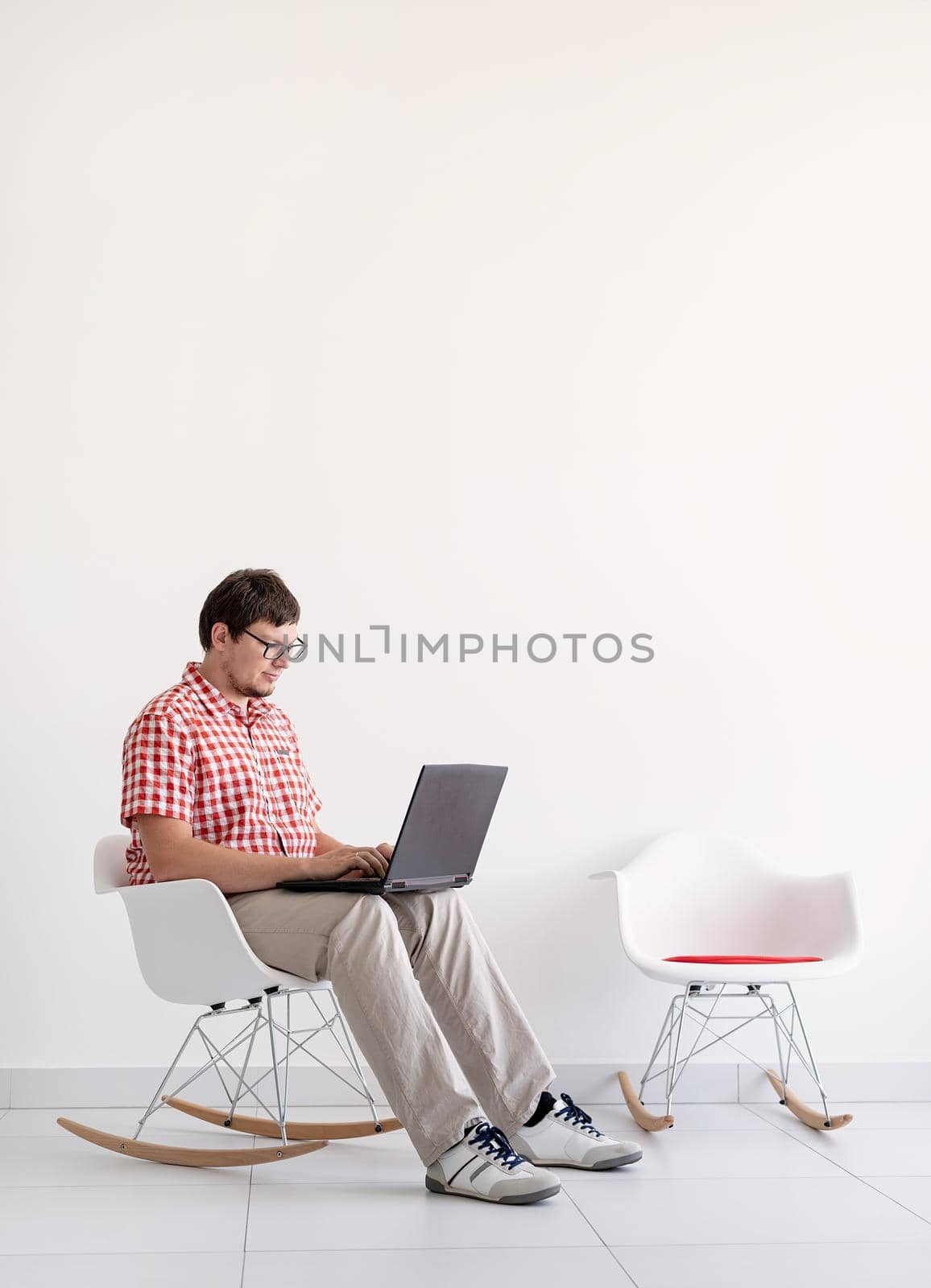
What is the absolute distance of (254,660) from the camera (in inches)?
103

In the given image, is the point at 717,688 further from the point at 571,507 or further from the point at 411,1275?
the point at 411,1275

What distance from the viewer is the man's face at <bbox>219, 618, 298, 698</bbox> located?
2.61 meters

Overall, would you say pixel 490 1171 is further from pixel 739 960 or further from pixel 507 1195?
pixel 739 960

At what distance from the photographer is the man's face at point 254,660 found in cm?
261

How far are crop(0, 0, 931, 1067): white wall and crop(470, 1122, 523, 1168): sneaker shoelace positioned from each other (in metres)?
1.00

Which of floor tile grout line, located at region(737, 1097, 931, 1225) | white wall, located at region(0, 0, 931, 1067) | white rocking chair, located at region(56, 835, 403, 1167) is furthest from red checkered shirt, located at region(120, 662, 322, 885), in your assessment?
floor tile grout line, located at region(737, 1097, 931, 1225)

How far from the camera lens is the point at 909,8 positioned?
354 centimetres

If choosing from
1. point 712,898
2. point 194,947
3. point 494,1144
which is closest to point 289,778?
point 194,947

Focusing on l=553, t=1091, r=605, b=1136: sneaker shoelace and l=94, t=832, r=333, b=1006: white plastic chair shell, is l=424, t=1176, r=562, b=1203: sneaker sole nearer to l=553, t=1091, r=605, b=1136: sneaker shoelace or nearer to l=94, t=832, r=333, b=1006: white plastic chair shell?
l=553, t=1091, r=605, b=1136: sneaker shoelace

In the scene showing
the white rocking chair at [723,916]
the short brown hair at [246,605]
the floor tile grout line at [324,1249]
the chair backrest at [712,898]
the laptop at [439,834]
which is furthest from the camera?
the chair backrest at [712,898]

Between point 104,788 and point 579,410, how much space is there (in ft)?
5.11

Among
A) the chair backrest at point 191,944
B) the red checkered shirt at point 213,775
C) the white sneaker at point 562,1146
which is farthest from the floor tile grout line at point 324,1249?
the red checkered shirt at point 213,775

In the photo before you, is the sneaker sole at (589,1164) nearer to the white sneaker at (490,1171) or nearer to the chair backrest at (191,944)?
the white sneaker at (490,1171)

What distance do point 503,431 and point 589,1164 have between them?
1821 millimetres
